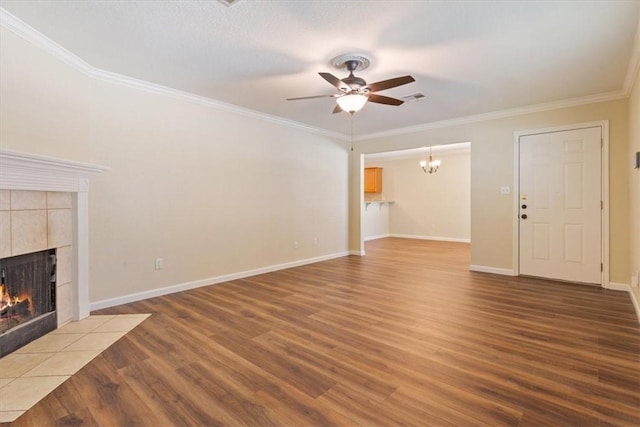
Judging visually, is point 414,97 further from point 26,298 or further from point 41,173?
point 26,298

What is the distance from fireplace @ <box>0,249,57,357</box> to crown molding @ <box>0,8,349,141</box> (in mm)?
1810

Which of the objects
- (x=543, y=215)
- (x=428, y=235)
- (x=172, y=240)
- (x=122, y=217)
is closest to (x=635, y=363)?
(x=543, y=215)

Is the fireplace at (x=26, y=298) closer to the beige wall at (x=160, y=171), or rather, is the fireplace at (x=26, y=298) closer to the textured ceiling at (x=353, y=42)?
the beige wall at (x=160, y=171)

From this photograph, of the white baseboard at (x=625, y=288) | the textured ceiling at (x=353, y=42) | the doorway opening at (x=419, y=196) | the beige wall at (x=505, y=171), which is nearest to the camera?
the textured ceiling at (x=353, y=42)

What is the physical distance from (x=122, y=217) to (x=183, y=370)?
2.14 metres

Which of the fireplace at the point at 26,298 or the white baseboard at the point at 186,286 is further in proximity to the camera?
the white baseboard at the point at 186,286

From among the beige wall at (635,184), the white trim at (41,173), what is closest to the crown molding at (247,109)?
the beige wall at (635,184)

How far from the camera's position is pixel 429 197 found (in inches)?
366

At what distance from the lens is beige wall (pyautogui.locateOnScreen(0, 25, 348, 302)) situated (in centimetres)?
270

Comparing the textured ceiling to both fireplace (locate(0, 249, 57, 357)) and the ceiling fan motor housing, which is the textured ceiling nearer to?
the ceiling fan motor housing

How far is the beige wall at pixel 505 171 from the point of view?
13.0 ft

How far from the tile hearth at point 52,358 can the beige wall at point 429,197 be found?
8.06 meters

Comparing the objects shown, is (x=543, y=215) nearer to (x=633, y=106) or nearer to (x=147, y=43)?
(x=633, y=106)

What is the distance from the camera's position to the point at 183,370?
2.13m
